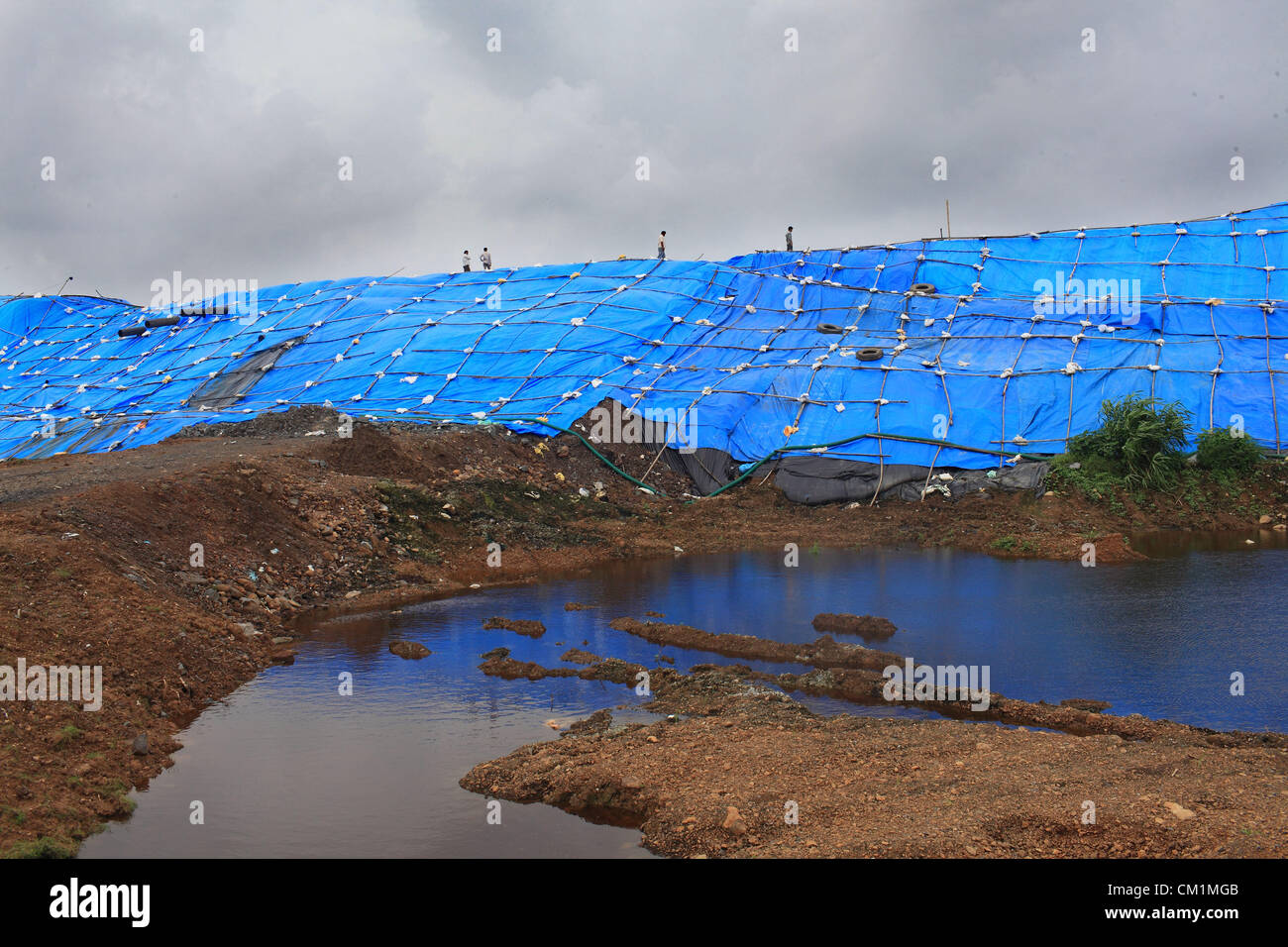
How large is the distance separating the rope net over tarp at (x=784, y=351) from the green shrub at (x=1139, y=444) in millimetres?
739

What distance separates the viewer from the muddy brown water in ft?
23.7

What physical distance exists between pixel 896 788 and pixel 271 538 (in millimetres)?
10442

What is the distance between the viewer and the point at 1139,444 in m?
19.0

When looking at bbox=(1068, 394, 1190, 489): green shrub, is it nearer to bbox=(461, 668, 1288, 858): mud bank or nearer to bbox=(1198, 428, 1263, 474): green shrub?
bbox=(1198, 428, 1263, 474): green shrub

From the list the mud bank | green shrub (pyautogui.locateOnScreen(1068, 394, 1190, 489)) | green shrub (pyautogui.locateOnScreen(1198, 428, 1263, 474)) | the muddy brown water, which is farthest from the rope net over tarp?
the mud bank

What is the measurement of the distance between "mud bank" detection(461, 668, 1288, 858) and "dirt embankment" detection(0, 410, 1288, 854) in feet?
10.8

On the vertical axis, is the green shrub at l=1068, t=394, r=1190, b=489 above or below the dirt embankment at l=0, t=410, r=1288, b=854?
above

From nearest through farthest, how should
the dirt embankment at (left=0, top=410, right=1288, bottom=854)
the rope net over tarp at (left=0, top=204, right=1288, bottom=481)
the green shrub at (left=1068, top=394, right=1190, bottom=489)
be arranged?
the dirt embankment at (left=0, top=410, right=1288, bottom=854), the green shrub at (left=1068, top=394, right=1190, bottom=489), the rope net over tarp at (left=0, top=204, right=1288, bottom=481)

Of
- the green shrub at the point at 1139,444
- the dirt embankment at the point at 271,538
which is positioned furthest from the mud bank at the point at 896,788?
the green shrub at the point at 1139,444

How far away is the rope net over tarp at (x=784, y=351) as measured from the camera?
2091 cm

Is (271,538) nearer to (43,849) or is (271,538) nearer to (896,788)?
(43,849)

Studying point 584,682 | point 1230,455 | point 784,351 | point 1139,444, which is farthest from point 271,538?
point 1230,455

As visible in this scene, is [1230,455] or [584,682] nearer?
[584,682]
